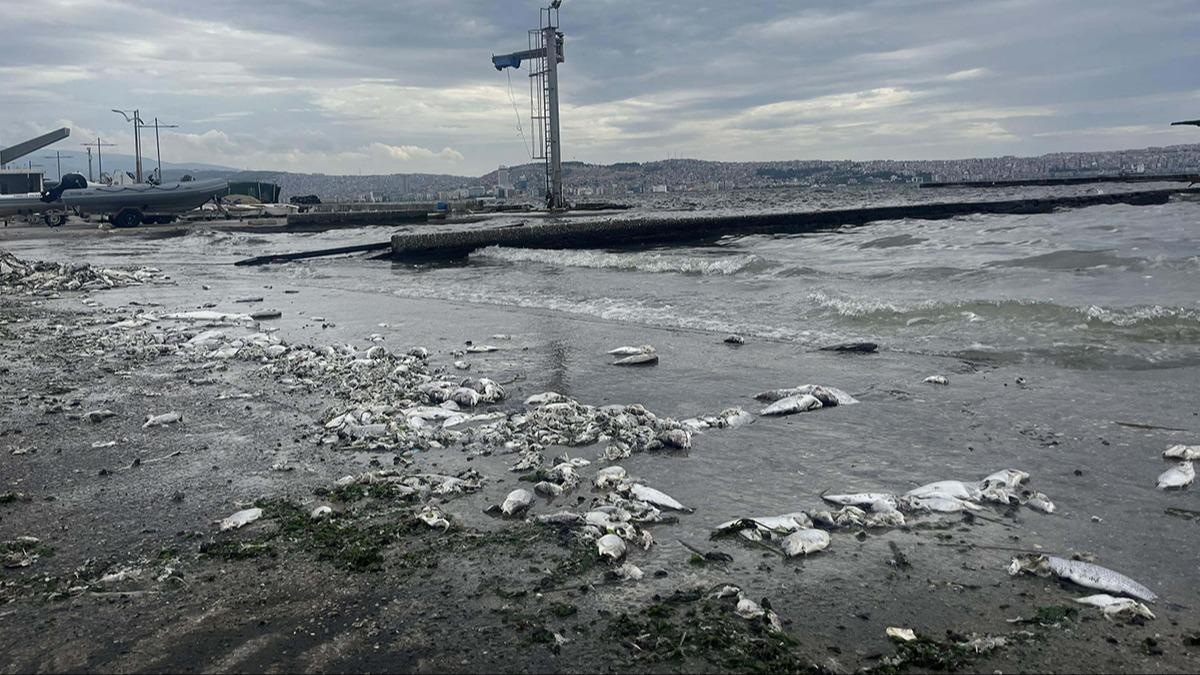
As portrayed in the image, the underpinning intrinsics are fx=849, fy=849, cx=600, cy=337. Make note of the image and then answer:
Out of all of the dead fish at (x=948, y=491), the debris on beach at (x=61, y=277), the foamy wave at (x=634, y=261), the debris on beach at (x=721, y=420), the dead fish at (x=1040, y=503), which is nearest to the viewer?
the dead fish at (x=1040, y=503)

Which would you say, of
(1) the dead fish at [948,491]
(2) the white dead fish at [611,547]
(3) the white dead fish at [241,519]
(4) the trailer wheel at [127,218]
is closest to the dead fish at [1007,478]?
(1) the dead fish at [948,491]

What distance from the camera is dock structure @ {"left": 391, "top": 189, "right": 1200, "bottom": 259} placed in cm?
2908

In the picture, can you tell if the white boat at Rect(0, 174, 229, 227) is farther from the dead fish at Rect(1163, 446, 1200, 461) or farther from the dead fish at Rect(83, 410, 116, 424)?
the dead fish at Rect(1163, 446, 1200, 461)

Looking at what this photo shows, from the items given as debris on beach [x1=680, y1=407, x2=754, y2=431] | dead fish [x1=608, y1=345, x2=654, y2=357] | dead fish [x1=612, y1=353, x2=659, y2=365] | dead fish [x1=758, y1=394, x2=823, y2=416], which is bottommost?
debris on beach [x1=680, y1=407, x2=754, y2=431]

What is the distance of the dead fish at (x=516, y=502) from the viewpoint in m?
4.74

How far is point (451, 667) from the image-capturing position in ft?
10.2

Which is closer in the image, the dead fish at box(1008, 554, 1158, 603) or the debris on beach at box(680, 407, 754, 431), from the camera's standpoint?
the dead fish at box(1008, 554, 1158, 603)

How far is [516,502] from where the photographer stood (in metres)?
4.79

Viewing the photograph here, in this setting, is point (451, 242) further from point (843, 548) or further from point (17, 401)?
point (843, 548)

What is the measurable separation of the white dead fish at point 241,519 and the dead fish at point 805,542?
9.33 feet

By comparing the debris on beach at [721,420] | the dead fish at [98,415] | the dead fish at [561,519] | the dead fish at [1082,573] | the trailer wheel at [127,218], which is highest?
the trailer wheel at [127,218]

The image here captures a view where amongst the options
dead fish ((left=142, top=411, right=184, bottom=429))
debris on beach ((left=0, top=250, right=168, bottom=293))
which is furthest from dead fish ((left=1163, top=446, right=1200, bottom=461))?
debris on beach ((left=0, top=250, right=168, bottom=293))

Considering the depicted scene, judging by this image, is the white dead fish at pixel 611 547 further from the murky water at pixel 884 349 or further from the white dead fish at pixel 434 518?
the white dead fish at pixel 434 518

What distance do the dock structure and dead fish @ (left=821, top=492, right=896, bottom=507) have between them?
2444 centimetres
